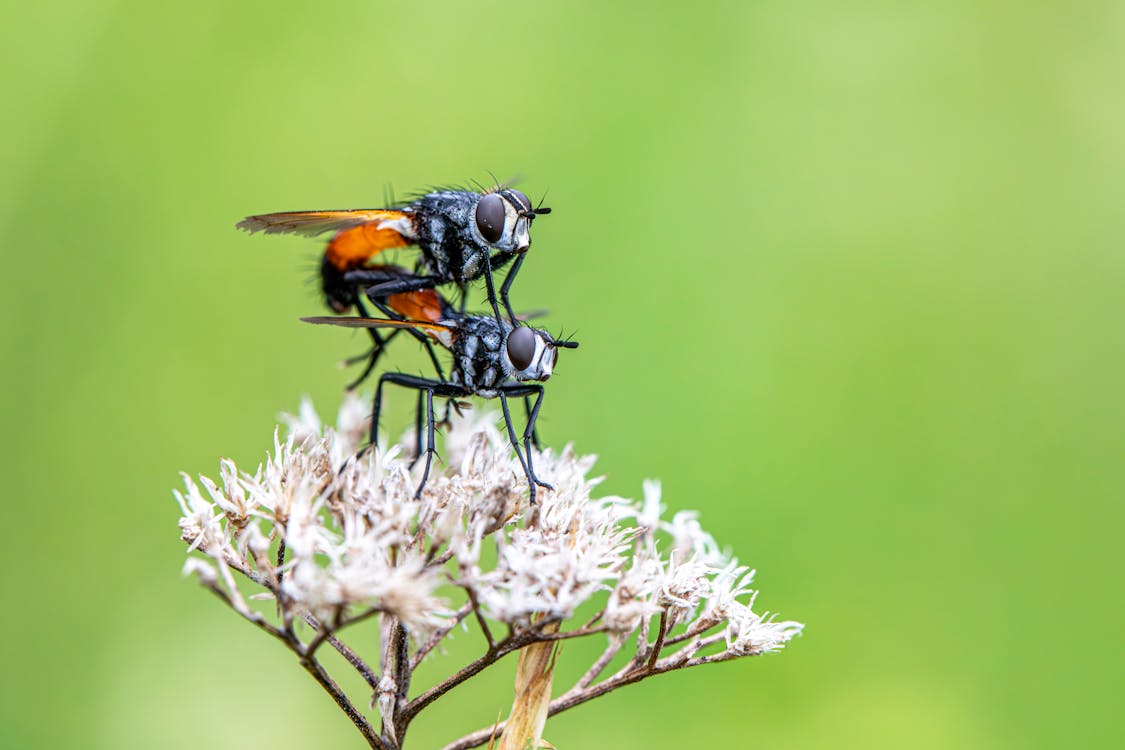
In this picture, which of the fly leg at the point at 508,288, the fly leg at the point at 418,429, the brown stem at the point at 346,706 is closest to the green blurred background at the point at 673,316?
the fly leg at the point at 418,429

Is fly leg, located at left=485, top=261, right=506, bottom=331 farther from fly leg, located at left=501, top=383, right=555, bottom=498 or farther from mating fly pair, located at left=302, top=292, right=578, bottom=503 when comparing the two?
fly leg, located at left=501, top=383, right=555, bottom=498

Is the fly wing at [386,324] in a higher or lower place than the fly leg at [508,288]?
lower

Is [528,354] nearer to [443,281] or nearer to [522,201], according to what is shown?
[522,201]

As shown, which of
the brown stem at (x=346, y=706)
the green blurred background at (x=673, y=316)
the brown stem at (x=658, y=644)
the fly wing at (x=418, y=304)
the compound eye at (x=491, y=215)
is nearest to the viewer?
the brown stem at (x=346, y=706)

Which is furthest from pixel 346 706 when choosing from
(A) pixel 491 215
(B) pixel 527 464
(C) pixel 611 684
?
(A) pixel 491 215

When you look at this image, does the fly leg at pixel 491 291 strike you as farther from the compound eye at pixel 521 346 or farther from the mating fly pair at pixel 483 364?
the compound eye at pixel 521 346

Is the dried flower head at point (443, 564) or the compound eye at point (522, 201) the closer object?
the dried flower head at point (443, 564)

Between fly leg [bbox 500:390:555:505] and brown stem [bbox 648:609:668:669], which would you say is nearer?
brown stem [bbox 648:609:668:669]

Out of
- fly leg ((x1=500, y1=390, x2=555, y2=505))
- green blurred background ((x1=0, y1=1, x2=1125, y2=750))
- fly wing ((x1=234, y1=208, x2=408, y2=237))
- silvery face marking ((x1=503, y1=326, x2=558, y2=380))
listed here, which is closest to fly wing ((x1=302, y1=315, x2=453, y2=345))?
silvery face marking ((x1=503, y1=326, x2=558, y2=380))

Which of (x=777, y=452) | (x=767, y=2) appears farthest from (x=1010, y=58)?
(x=777, y=452)
